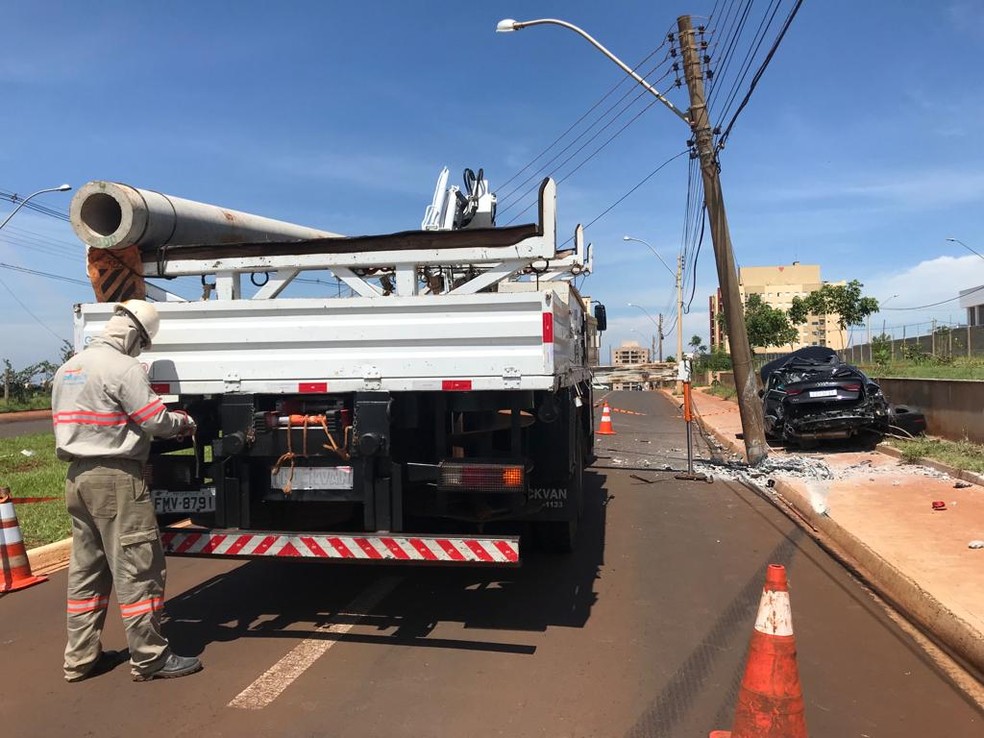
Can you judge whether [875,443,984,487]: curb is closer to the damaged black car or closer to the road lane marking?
the damaged black car

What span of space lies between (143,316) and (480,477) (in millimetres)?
2174

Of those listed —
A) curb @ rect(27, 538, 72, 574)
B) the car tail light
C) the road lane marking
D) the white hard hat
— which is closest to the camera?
the road lane marking

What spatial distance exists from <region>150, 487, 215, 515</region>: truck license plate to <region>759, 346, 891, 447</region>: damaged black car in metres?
10.3

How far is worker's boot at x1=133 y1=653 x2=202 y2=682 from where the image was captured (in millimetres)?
3969

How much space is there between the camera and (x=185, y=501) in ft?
15.7

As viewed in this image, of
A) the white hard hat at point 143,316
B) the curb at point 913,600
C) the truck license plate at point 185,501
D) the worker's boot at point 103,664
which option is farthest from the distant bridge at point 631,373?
the worker's boot at point 103,664

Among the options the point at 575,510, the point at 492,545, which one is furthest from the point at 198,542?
the point at 575,510

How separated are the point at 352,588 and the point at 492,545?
71.1 inches

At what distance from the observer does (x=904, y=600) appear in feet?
17.1

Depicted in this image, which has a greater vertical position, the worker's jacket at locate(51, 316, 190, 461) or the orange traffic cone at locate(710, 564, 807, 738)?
the worker's jacket at locate(51, 316, 190, 461)

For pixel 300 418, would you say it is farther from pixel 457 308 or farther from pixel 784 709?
pixel 784 709

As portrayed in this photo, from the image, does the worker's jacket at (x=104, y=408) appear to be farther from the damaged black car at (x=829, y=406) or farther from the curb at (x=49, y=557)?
the damaged black car at (x=829, y=406)

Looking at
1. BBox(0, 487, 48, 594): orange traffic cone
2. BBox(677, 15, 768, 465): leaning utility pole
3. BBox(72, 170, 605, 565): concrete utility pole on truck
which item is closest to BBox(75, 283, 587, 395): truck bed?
BBox(72, 170, 605, 565): concrete utility pole on truck

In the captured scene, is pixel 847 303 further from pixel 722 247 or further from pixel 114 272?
pixel 114 272
